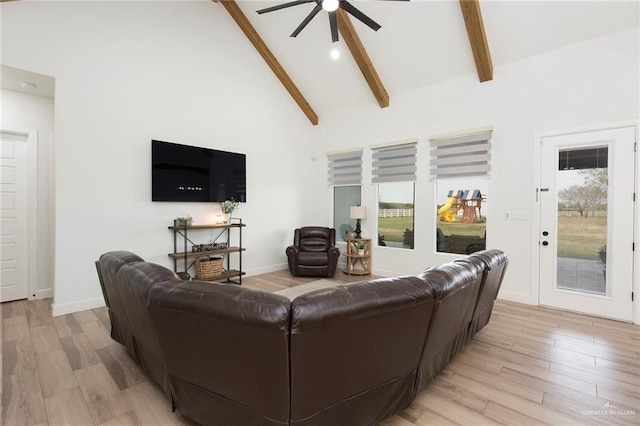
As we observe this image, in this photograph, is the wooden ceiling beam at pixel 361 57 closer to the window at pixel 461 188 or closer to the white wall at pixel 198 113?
the white wall at pixel 198 113

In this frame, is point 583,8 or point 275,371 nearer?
point 275,371

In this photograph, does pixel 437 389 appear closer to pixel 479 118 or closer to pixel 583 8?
pixel 479 118

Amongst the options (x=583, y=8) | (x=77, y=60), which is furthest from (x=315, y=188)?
(x=583, y=8)

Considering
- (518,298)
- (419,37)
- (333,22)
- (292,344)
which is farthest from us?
(419,37)

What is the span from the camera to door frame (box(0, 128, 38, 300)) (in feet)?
12.8

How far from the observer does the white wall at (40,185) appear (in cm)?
387

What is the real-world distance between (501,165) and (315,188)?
12.3 ft

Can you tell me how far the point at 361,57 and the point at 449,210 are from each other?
3.01 metres

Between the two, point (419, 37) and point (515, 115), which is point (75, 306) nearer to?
point (419, 37)

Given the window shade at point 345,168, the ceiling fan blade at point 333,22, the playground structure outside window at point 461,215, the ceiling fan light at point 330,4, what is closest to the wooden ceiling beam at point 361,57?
the window shade at point 345,168

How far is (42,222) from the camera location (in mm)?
4031

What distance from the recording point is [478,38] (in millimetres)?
3895

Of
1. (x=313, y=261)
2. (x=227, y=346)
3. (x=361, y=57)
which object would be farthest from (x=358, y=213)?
(x=227, y=346)

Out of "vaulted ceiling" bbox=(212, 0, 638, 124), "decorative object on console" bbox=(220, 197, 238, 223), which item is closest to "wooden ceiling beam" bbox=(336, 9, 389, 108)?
"vaulted ceiling" bbox=(212, 0, 638, 124)
